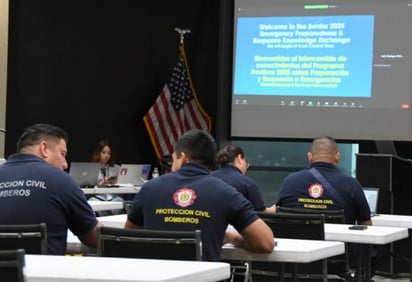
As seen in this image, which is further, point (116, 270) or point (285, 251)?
point (285, 251)

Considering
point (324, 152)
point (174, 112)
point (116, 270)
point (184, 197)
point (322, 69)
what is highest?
point (322, 69)

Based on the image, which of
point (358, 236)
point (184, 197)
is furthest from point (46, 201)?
point (358, 236)

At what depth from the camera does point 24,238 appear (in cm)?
286

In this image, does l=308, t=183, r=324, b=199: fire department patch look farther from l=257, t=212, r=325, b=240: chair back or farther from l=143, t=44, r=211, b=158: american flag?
l=143, t=44, r=211, b=158: american flag

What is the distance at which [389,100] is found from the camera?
344 inches

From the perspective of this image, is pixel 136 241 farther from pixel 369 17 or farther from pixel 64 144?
pixel 369 17

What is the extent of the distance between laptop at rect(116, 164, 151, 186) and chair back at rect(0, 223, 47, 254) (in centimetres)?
653

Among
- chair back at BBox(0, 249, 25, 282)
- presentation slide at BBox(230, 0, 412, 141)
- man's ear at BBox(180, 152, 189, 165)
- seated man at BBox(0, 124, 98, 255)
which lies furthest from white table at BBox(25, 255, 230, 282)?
presentation slide at BBox(230, 0, 412, 141)

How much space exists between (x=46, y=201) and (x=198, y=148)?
722 millimetres

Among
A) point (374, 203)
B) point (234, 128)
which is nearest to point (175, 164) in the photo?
point (374, 203)

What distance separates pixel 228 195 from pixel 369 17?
19.5 ft

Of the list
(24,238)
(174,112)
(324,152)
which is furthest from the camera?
(174,112)

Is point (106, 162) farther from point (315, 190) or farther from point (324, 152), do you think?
point (315, 190)

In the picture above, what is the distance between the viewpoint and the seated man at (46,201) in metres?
3.32
